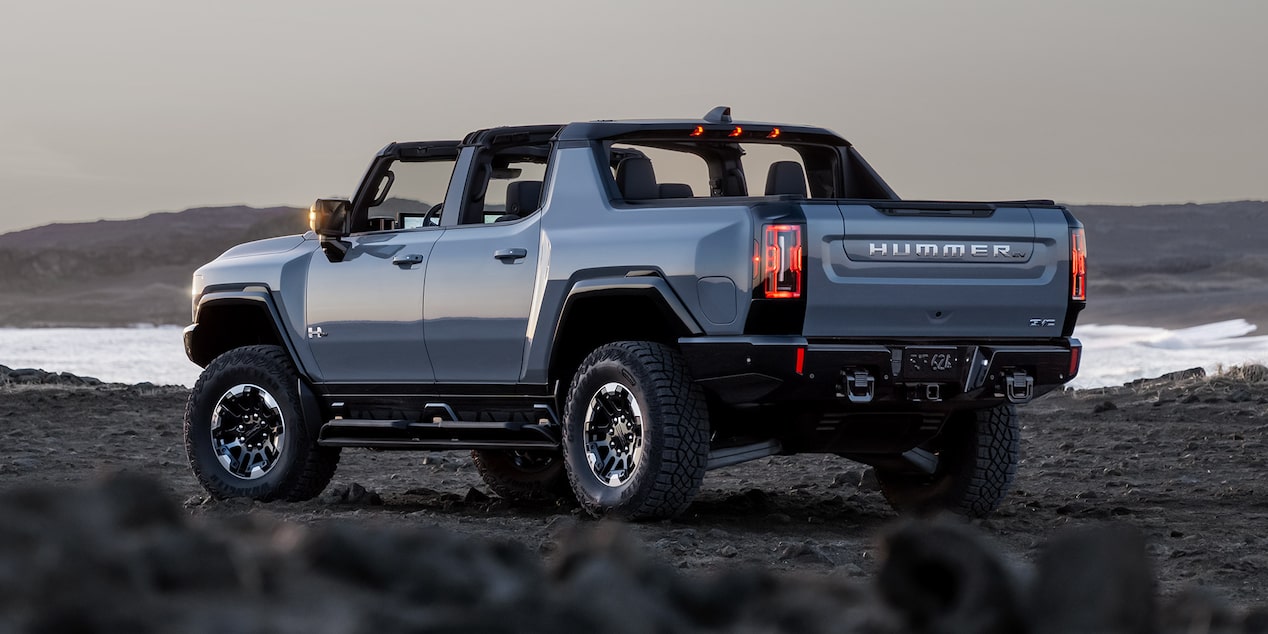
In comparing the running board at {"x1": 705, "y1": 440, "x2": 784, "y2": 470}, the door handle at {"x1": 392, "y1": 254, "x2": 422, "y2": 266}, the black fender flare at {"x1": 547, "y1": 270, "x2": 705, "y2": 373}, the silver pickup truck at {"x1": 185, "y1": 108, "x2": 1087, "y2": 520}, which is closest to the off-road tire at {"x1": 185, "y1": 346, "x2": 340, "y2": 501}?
the silver pickup truck at {"x1": 185, "y1": 108, "x2": 1087, "y2": 520}

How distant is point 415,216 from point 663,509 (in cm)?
287

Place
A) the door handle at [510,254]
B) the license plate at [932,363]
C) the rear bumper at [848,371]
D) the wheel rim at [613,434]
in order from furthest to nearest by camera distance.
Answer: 1. the door handle at [510,254]
2. the wheel rim at [613,434]
3. the license plate at [932,363]
4. the rear bumper at [848,371]

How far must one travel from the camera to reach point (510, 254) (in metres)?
8.64

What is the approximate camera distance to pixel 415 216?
1004 centimetres

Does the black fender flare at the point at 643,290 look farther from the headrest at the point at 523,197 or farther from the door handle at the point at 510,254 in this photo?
the headrest at the point at 523,197

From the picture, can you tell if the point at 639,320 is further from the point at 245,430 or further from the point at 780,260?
the point at 245,430

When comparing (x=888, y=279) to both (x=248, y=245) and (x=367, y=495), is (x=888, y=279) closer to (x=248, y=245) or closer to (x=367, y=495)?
(x=367, y=495)

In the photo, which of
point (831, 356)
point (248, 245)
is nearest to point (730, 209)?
point (831, 356)

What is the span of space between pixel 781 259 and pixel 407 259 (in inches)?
98.7

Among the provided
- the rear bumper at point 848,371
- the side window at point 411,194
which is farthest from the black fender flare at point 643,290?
the side window at point 411,194

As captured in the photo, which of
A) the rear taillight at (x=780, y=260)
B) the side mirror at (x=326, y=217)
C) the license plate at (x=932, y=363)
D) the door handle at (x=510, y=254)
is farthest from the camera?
the side mirror at (x=326, y=217)

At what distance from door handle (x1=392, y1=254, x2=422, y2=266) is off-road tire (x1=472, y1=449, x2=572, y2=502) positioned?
1.83m

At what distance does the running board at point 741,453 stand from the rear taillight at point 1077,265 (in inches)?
63.6

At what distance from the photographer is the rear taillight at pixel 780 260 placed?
24.7 ft
